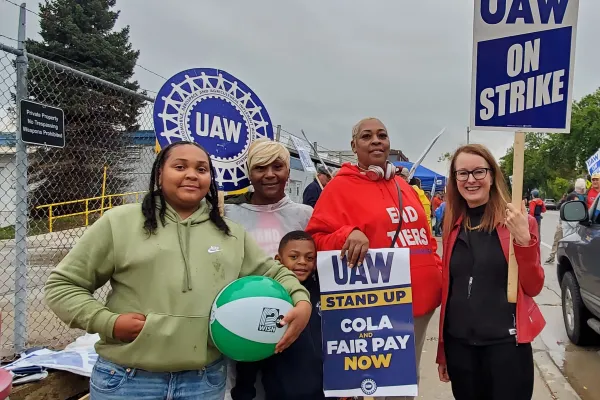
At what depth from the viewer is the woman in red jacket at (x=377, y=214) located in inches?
103

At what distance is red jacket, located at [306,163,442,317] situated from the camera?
2623 mm

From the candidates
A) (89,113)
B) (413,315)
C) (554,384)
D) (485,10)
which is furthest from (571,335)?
(89,113)

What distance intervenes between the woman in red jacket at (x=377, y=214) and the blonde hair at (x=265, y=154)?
325 millimetres

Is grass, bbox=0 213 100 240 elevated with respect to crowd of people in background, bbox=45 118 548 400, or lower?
lower

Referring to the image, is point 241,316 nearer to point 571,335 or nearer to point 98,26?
point 571,335

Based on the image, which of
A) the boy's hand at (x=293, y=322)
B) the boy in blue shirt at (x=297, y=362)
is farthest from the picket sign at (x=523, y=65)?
the boy's hand at (x=293, y=322)

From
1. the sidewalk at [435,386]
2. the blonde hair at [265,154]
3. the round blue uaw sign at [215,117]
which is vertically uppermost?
the round blue uaw sign at [215,117]

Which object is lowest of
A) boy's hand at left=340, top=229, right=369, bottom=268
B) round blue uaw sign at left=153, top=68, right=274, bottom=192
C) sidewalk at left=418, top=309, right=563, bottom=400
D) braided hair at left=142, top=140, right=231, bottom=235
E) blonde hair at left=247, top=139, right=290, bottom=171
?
sidewalk at left=418, top=309, right=563, bottom=400

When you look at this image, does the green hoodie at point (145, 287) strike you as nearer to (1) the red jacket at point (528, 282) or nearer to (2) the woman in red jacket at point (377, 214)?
(2) the woman in red jacket at point (377, 214)

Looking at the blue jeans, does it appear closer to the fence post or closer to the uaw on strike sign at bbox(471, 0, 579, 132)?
the uaw on strike sign at bbox(471, 0, 579, 132)

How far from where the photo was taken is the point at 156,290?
1849mm

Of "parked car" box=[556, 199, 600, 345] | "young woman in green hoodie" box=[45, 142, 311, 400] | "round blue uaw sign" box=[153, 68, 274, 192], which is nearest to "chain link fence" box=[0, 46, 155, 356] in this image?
"round blue uaw sign" box=[153, 68, 274, 192]

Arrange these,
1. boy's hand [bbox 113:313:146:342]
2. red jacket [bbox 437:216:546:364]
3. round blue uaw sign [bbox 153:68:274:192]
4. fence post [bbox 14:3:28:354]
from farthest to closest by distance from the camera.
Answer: fence post [bbox 14:3:28:354], round blue uaw sign [bbox 153:68:274:192], red jacket [bbox 437:216:546:364], boy's hand [bbox 113:313:146:342]

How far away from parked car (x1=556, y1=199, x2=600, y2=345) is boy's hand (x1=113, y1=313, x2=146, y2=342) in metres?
4.32
